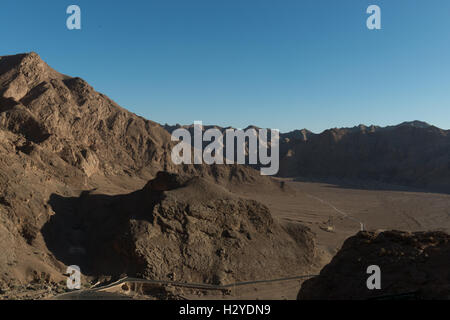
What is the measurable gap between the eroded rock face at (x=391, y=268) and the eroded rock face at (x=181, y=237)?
8668 millimetres

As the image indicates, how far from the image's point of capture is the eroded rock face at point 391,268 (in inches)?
298

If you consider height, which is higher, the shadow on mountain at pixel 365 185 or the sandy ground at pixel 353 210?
the shadow on mountain at pixel 365 185

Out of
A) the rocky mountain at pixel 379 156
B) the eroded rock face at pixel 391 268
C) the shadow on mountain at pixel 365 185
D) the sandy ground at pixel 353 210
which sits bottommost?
the sandy ground at pixel 353 210

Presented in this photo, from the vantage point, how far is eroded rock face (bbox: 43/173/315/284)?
17.1 m

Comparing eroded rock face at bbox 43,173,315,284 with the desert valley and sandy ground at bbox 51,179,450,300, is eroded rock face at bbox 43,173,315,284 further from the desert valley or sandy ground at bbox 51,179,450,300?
sandy ground at bbox 51,179,450,300

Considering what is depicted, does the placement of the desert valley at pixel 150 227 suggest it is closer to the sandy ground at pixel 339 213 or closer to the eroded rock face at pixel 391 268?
the eroded rock face at pixel 391 268

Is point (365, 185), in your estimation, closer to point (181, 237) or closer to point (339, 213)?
point (339, 213)

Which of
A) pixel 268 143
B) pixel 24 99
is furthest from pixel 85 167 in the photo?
pixel 268 143

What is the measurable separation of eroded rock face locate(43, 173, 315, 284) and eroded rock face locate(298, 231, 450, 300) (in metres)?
8.67

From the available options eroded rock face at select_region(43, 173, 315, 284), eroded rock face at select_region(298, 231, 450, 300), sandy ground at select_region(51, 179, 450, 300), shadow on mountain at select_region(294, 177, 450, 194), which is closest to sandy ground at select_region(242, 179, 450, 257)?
sandy ground at select_region(51, 179, 450, 300)

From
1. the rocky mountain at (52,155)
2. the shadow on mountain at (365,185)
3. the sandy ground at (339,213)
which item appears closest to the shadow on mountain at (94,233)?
the rocky mountain at (52,155)

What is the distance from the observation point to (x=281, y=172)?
97750 mm
